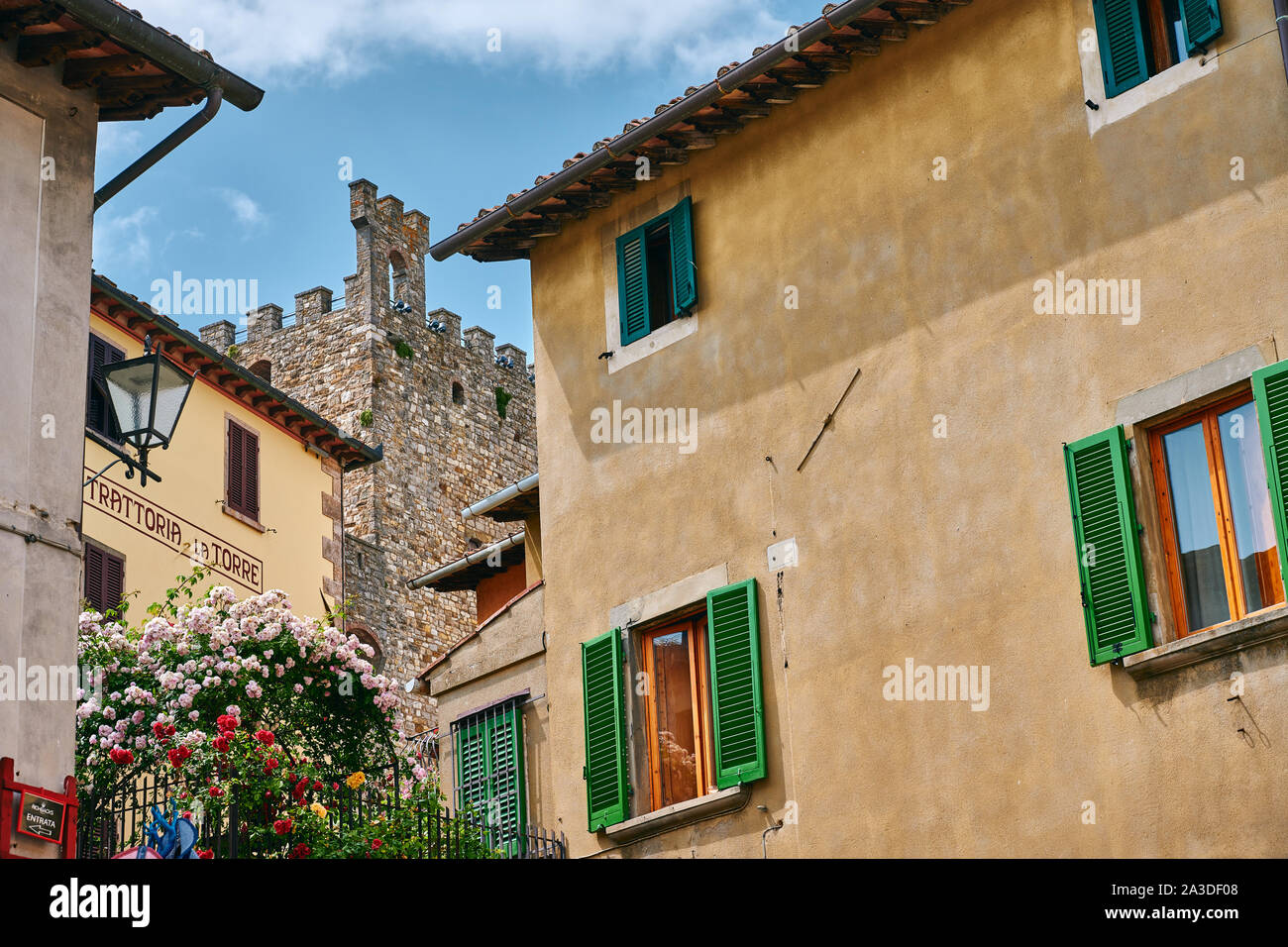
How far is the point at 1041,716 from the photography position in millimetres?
11742

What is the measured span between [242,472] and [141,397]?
1481 centimetres

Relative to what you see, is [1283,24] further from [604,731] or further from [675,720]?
[604,731]

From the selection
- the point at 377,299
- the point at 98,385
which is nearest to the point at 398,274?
the point at 377,299

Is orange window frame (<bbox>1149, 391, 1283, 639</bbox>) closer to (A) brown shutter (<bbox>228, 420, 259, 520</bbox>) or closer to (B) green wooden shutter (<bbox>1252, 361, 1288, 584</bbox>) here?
(B) green wooden shutter (<bbox>1252, 361, 1288, 584</bbox>)

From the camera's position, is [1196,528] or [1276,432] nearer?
[1276,432]

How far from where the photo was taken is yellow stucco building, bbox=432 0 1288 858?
11.3 meters

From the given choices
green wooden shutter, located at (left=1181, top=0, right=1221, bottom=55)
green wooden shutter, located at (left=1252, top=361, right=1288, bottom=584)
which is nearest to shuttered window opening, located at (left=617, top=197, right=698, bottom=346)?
green wooden shutter, located at (left=1181, top=0, right=1221, bottom=55)

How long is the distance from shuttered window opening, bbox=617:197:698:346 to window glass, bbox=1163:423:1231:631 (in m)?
4.45

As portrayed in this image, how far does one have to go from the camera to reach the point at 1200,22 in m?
11.9

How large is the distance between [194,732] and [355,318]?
78.8 ft

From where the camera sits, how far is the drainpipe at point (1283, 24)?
11.3 m

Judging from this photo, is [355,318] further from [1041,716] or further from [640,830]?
[1041,716]

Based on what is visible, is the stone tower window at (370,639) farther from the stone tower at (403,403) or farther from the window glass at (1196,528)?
the window glass at (1196,528)
